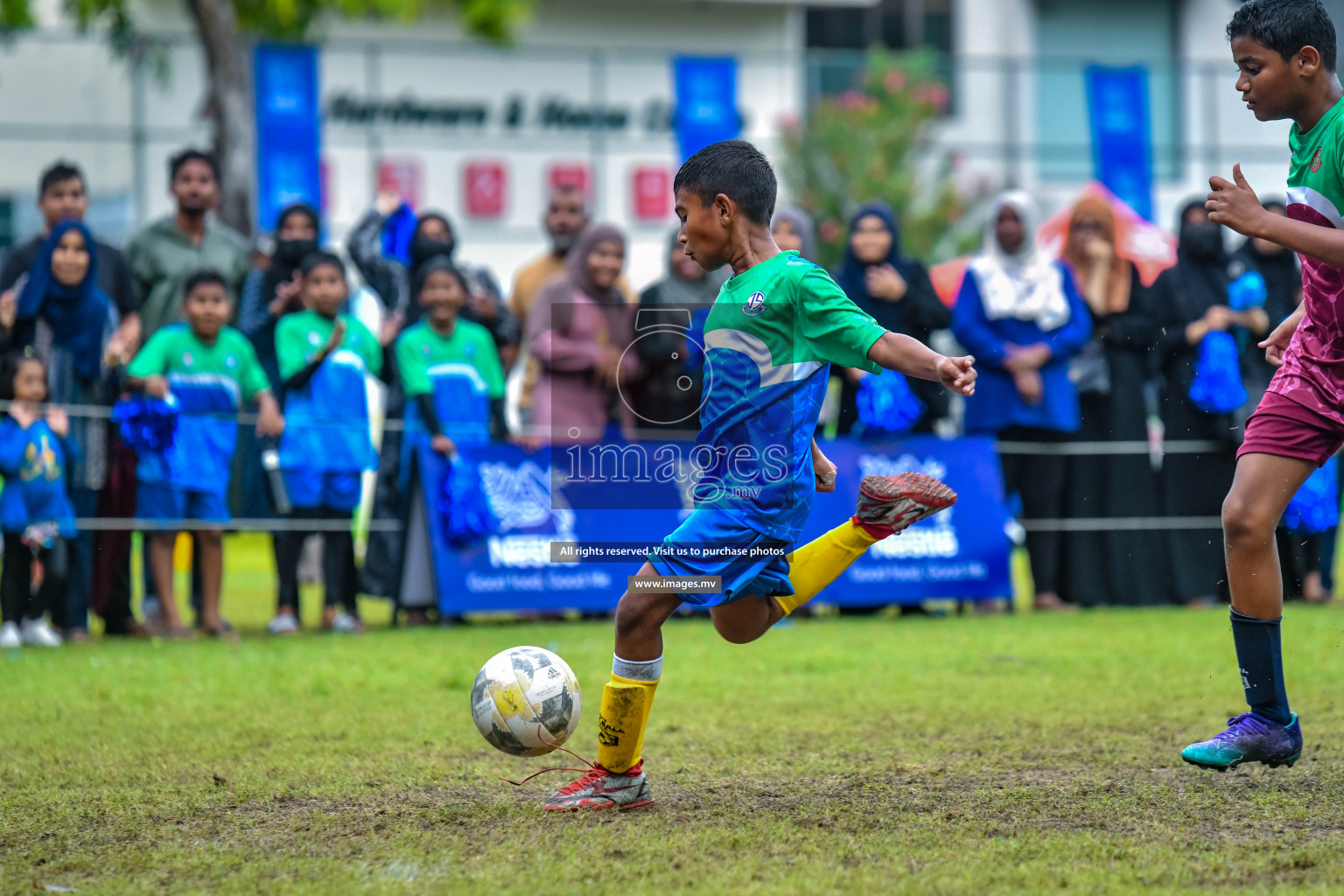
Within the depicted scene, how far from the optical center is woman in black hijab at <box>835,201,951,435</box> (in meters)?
10.8

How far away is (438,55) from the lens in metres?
27.4

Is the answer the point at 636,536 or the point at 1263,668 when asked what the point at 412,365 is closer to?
the point at 636,536

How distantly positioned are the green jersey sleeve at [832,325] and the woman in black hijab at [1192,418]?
23.4 ft

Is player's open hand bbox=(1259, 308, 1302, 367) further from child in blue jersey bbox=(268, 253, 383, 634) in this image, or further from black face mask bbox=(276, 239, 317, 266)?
black face mask bbox=(276, 239, 317, 266)

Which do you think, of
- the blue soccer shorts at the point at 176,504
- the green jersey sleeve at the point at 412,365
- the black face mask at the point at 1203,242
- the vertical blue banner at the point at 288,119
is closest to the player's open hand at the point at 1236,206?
the green jersey sleeve at the point at 412,365

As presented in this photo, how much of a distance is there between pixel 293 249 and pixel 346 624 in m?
2.58

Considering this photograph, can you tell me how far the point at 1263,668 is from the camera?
5191 millimetres

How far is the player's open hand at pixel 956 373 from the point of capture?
4215 millimetres

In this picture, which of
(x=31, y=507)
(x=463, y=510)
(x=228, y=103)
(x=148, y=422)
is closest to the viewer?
(x=31, y=507)

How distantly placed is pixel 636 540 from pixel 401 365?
1.97 m

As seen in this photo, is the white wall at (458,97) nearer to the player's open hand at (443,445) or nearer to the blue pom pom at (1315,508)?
the player's open hand at (443,445)

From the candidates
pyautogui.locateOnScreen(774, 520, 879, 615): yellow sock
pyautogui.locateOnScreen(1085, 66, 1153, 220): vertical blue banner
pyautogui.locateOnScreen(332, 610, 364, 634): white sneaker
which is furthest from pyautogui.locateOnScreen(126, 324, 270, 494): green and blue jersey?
pyautogui.locateOnScreen(1085, 66, 1153, 220): vertical blue banner

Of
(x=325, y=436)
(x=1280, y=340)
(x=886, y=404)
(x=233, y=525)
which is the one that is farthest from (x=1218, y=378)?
(x=233, y=525)

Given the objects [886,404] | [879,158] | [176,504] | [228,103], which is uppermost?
[879,158]
